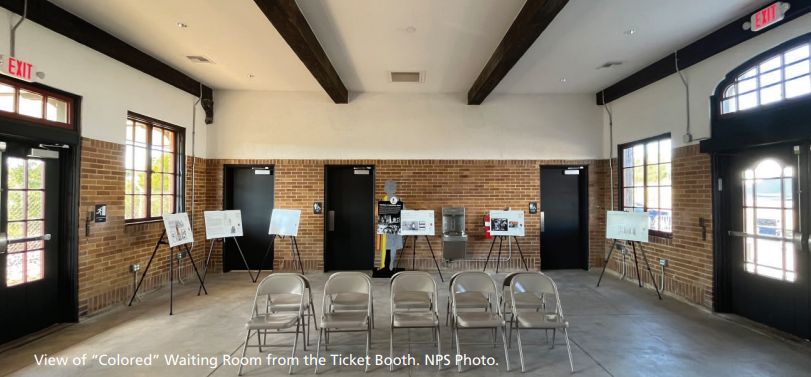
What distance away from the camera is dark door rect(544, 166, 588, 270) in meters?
6.50

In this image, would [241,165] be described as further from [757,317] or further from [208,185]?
[757,317]

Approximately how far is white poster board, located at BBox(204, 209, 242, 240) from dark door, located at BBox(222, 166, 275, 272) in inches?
27.5

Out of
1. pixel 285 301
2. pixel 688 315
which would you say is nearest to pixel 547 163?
pixel 688 315

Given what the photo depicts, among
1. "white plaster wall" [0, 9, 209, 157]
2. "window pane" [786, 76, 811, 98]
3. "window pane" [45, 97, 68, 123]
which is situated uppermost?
"white plaster wall" [0, 9, 209, 157]

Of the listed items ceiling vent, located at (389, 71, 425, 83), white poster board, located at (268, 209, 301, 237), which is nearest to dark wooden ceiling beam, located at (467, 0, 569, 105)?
ceiling vent, located at (389, 71, 425, 83)

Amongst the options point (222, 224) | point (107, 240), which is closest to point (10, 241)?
point (107, 240)

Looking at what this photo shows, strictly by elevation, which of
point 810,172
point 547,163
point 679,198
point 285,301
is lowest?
point 285,301

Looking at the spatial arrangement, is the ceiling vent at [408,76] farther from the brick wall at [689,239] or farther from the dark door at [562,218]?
the brick wall at [689,239]

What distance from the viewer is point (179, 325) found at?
3789mm

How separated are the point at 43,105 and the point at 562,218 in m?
7.97

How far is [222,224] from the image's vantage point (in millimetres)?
5414

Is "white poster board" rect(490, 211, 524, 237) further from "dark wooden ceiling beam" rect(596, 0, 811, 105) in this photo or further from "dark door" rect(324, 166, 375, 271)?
"dark wooden ceiling beam" rect(596, 0, 811, 105)

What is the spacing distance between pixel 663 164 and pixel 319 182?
5.95 metres

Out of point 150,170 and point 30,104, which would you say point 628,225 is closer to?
point 150,170
